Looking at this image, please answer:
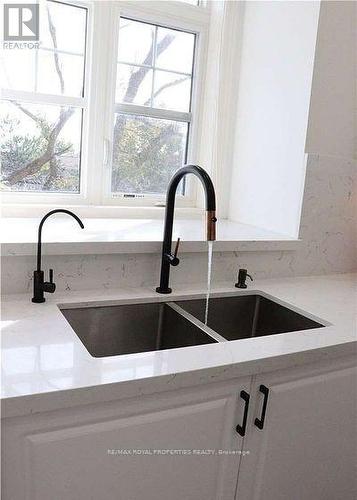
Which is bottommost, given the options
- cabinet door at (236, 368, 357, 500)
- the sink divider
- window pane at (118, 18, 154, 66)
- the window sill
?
cabinet door at (236, 368, 357, 500)

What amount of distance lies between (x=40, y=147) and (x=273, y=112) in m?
1.02

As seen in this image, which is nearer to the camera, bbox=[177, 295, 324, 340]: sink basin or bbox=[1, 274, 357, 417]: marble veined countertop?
bbox=[1, 274, 357, 417]: marble veined countertop

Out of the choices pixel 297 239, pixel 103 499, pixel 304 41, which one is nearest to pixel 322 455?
pixel 103 499

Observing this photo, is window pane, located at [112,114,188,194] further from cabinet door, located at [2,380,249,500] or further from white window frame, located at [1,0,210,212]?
cabinet door, located at [2,380,249,500]

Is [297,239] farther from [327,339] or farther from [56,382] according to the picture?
[56,382]

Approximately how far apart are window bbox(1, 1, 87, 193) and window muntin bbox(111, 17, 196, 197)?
20 centimetres

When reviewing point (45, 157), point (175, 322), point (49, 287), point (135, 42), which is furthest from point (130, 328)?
point (135, 42)

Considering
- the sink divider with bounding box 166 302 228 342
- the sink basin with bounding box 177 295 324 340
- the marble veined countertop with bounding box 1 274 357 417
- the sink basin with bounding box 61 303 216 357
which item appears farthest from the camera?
the sink basin with bounding box 177 295 324 340

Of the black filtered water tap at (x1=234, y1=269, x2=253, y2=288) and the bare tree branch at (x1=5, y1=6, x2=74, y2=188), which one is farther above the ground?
the bare tree branch at (x1=5, y1=6, x2=74, y2=188)

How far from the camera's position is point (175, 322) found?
142 centimetres

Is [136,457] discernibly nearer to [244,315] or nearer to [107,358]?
[107,358]

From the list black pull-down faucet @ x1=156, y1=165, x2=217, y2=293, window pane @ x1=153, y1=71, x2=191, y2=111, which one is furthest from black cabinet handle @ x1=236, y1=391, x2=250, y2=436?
window pane @ x1=153, y1=71, x2=191, y2=111

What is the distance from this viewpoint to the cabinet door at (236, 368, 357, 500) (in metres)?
1.16

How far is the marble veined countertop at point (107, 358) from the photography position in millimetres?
869
